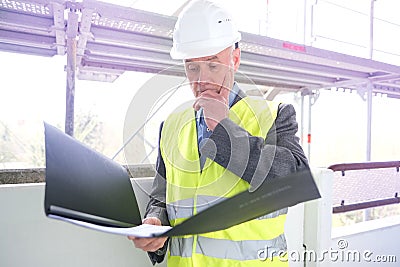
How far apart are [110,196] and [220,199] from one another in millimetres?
228

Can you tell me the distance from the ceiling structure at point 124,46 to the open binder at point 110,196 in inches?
15.0

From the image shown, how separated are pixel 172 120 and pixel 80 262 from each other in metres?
Result: 0.42

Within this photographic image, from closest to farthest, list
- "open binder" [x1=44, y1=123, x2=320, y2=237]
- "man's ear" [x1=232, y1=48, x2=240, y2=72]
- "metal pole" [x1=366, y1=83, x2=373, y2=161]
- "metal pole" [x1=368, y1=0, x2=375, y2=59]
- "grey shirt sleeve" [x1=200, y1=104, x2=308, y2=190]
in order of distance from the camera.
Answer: "open binder" [x1=44, y1=123, x2=320, y2=237]
"grey shirt sleeve" [x1=200, y1=104, x2=308, y2=190]
"man's ear" [x1=232, y1=48, x2=240, y2=72]
"metal pole" [x1=368, y1=0, x2=375, y2=59]
"metal pole" [x1=366, y1=83, x2=373, y2=161]

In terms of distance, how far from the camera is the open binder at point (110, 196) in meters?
0.42

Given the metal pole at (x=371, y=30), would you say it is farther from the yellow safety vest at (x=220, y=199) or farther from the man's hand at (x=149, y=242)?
the man's hand at (x=149, y=242)

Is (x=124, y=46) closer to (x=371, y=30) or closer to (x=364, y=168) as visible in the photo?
(x=364, y=168)

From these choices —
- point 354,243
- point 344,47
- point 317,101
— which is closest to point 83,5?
point 354,243

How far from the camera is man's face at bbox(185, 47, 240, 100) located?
66cm

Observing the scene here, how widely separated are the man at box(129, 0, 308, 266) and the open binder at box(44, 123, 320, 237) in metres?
0.10

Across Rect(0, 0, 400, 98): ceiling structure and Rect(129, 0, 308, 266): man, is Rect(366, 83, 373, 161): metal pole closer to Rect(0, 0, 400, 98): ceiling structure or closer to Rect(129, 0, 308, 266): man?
Rect(0, 0, 400, 98): ceiling structure

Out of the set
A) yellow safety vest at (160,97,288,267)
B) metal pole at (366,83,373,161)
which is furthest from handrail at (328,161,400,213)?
metal pole at (366,83,373,161)

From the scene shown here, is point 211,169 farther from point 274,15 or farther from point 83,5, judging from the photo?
point 274,15

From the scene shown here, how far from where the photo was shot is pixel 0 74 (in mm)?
1780

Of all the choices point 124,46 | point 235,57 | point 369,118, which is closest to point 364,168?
point 235,57
